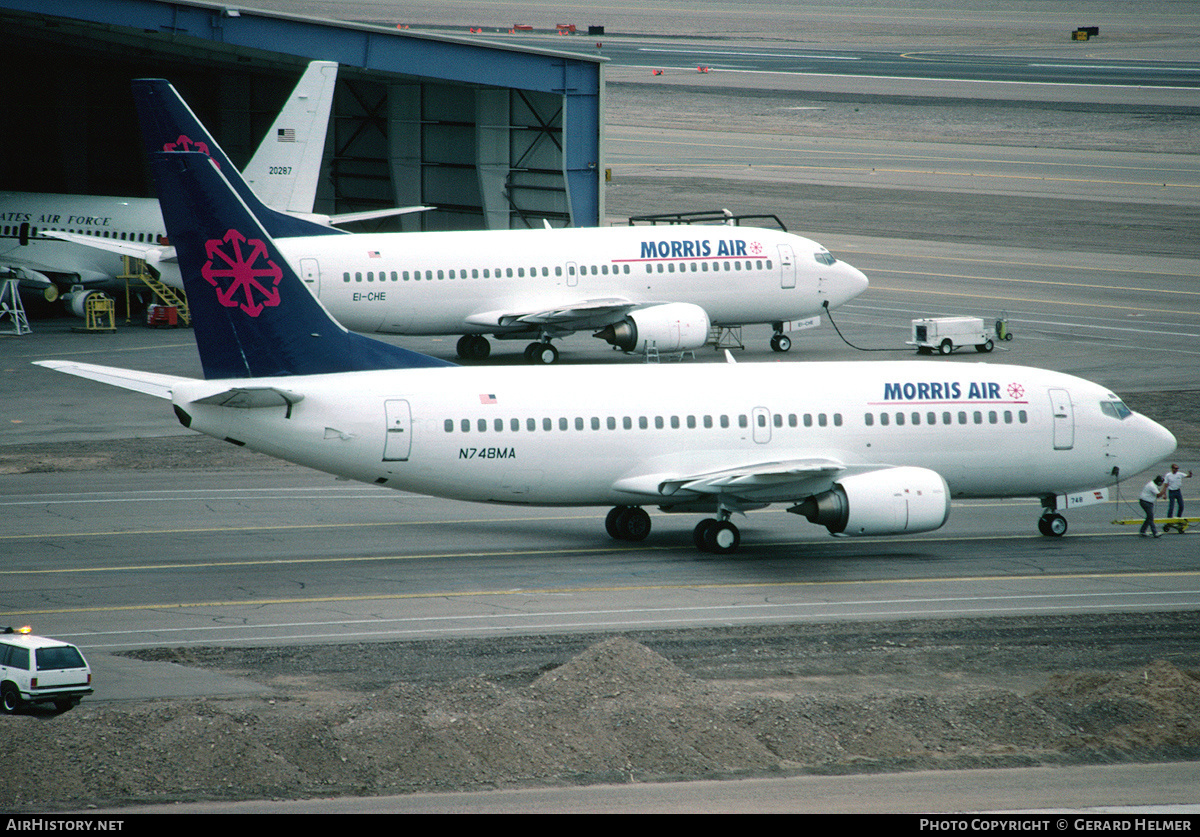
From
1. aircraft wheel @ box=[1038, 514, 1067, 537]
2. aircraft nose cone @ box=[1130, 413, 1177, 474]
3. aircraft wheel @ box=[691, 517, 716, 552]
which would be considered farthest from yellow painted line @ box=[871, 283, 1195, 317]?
aircraft wheel @ box=[691, 517, 716, 552]

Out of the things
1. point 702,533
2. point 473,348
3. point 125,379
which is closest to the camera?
point 125,379

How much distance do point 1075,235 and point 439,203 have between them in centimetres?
4027

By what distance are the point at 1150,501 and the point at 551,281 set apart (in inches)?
1107

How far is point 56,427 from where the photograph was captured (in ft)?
160

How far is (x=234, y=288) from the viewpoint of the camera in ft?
106

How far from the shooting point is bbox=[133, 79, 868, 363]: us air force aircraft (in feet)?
189

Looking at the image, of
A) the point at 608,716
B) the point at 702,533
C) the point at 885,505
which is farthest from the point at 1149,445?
the point at 608,716

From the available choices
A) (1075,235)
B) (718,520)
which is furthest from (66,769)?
(1075,235)

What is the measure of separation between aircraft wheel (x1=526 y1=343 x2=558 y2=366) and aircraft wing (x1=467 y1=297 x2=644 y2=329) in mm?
1109

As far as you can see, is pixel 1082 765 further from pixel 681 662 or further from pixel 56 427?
pixel 56 427

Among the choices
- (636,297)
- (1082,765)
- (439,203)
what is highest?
(439,203)

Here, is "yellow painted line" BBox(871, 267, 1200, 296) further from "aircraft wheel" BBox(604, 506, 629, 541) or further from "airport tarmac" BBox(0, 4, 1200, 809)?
"aircraft wheel" BBox(604, 506, 629, 541)

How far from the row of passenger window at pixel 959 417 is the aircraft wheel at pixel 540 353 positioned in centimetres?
2526

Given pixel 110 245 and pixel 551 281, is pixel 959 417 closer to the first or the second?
pixel 551 281
